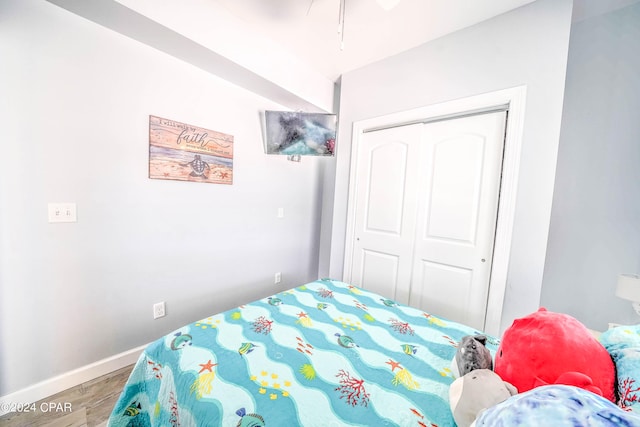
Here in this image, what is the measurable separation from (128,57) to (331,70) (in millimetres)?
1745

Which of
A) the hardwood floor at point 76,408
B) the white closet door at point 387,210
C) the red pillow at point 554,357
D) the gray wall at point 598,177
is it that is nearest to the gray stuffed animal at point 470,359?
the red pillow at point 554,357

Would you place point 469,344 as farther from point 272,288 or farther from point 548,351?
point 272,288

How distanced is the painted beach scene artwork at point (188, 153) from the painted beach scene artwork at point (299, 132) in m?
0.43

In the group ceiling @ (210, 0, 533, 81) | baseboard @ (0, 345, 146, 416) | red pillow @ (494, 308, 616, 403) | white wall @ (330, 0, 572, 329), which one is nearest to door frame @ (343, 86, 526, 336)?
white wall @ (330, 0, 572, 329)

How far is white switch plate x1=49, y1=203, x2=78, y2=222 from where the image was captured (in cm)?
133

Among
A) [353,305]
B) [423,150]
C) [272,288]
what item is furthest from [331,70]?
[272,288]

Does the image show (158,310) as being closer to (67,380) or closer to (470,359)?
(67,380)

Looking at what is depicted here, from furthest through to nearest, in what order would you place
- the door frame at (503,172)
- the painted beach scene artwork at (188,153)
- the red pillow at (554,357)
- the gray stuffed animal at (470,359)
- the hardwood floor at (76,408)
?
the painted beach scene artwork at (188,153) → the door frame at (503,172) → the hardwood floor at (76,408) → the gray stuffed animal at (470,359) → the red pillow at (554,357)

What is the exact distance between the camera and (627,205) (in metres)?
1.65

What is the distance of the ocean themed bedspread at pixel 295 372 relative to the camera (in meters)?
0.72

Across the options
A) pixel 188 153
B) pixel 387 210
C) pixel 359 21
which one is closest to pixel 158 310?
pixel 188 153

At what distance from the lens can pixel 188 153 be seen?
1.84 metres

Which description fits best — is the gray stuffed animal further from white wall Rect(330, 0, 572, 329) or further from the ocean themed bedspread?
white wall Rect(330, 0, 572, 329)

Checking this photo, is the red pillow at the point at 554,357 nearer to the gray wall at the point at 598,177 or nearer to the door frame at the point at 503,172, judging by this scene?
the door frame at the point at 503,172
